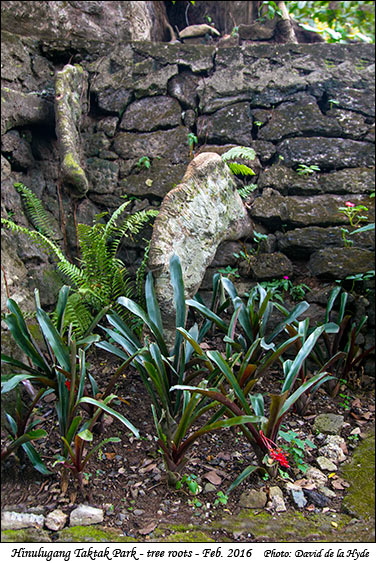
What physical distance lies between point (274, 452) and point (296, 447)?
42 centimetres

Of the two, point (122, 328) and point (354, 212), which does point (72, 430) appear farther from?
point (354, 212)

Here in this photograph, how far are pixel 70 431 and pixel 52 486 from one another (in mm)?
281

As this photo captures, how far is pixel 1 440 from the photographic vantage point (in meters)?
1.83

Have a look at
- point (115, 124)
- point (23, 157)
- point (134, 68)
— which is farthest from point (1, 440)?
point (134, 68)

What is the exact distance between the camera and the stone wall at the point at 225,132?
2.87 metres

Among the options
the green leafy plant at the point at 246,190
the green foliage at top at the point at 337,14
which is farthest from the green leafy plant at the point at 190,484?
the green foliage at top at the point at 337,14

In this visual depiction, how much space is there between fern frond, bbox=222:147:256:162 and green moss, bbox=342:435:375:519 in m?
1.95

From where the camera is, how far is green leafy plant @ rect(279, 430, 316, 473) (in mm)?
1821

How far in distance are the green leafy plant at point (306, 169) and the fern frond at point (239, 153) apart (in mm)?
415

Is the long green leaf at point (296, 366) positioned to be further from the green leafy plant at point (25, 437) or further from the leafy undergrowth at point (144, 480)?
the green leafy plant at point (25, 437)

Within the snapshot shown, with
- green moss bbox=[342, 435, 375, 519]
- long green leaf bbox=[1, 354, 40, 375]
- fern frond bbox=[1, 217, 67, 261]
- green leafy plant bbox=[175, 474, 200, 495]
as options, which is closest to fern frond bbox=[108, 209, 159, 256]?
fern frond bbox=[1, 217, 67, 261]

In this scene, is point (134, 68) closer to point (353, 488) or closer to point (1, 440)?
point (1, 440)

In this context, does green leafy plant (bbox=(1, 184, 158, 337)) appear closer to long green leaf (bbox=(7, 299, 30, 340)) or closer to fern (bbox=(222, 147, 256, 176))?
long green leaf (bbox=(7, 299, 30, 340))

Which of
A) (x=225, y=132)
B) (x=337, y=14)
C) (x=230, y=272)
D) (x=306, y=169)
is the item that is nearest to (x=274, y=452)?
(x=230, y=272)
